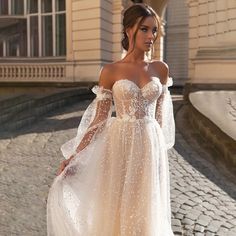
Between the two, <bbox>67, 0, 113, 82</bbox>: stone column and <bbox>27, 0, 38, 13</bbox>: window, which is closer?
<bbox>67, 0, 113, 82</bbox>: stone column

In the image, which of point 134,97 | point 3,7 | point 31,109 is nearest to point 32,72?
point 3,7

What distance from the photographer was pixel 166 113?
2998mm

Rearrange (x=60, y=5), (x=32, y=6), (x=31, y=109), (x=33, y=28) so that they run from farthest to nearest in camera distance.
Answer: (x=33, y=28) < (x=32, y=6) < (x=60, y=5) < (x=31, y=109)

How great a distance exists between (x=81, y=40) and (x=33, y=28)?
3237 mm

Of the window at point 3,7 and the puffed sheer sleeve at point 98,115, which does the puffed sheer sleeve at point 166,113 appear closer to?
the puffed sheer sleeve at point 98,115

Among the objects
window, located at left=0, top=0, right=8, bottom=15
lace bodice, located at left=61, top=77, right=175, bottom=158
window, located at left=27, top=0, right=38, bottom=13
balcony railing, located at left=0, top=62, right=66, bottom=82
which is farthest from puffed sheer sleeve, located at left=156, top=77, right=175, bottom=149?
window, located at left=0, top=0, right=8, bottom=15

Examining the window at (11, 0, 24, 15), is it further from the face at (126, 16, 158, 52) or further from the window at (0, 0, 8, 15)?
the face at (126, 16, 158, 52)

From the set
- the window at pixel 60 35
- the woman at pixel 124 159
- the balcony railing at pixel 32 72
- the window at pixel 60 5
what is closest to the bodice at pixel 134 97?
the woman at pixel 124 159

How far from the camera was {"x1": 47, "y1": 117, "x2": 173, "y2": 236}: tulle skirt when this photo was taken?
8.61 feet

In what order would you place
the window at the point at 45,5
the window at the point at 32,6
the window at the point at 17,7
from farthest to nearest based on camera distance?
the window at the point at 17,7 → the window at the point at 32,6 → the window at the point at 45,5

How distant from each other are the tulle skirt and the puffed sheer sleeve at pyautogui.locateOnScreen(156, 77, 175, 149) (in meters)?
0.19

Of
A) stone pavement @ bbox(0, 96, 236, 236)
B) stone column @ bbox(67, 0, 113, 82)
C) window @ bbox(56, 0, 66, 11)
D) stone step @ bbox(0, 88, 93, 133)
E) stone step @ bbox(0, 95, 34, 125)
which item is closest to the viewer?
stone pavement @ bbox(0, 96, 236, 236)

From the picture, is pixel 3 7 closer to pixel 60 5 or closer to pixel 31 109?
pixel 60 5

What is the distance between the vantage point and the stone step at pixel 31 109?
8.18 metres
